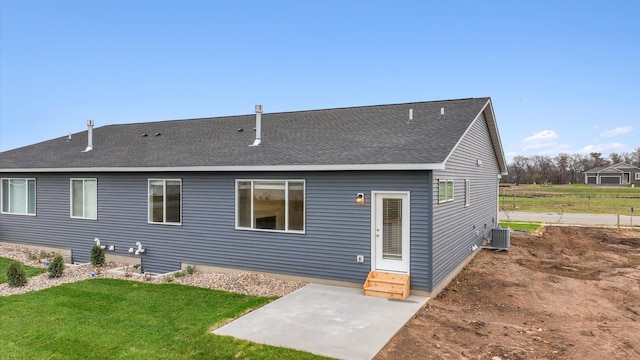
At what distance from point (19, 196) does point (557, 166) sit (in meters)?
81.1

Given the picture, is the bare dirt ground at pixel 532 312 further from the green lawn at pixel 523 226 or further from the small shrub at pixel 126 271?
the small shrub at pixel 126 271

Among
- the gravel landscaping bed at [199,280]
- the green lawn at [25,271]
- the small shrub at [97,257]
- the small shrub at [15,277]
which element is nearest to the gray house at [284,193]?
the gravel landscaping bed at [199,280]

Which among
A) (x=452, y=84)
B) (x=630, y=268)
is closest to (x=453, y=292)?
(x=630, y=268)

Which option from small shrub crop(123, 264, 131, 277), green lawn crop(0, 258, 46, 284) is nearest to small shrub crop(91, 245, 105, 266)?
small shrub crop(123, 264, 131, 277)

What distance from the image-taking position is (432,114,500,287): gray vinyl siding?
7.79m

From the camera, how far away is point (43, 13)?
1580 centimetres

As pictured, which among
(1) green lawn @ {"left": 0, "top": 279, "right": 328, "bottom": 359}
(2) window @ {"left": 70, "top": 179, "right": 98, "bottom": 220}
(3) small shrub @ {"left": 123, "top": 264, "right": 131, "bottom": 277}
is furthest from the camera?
(2) window @ {"left": 70, "top": 179, "right": 98, "bottom": 220}

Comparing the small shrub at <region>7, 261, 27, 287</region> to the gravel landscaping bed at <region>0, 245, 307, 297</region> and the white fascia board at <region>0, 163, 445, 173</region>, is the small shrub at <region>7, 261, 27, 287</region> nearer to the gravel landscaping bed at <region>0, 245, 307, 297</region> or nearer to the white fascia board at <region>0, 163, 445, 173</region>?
the gravel landscaping bed at <region>0, 245, 307, 297</region>

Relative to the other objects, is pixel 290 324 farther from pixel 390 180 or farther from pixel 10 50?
pixel 10 50

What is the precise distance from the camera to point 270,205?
339 inches

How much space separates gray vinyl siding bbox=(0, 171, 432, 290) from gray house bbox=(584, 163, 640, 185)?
252 ft

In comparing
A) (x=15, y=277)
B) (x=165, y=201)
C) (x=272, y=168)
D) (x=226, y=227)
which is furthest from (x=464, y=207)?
(x=15, y=277)

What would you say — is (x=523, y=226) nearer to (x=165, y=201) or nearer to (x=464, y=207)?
(x=464, y=207)

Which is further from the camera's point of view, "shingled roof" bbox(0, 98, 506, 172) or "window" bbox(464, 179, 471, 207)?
"window" bbox(464, 179, 471, 207)
